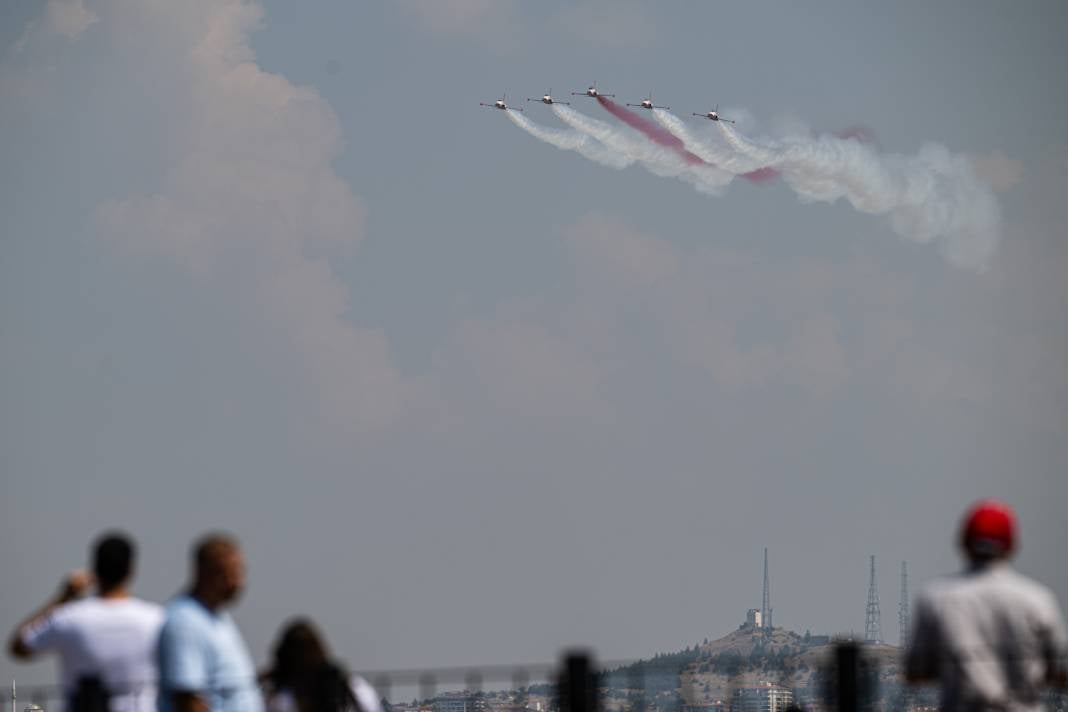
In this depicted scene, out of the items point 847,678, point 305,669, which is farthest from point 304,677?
point 847,678

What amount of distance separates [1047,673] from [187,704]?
604 centimetres

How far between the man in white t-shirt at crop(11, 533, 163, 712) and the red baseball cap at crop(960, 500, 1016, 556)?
605 cm

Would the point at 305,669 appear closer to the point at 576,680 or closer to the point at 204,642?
the point at 204,642

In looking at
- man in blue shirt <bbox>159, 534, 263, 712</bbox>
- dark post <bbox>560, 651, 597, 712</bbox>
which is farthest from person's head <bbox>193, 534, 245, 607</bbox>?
dark post <bbox>560, 651, 597, 712</bbox>

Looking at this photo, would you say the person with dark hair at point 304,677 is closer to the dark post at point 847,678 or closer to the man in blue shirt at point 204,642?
the man in blue shirt at point 204,642

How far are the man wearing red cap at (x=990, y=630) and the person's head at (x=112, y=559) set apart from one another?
5.90 m

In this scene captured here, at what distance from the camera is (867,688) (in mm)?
14648

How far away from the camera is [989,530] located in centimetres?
1288

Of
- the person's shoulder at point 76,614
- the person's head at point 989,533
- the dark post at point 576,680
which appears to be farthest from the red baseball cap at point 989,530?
the person's shoulder at point 76,614

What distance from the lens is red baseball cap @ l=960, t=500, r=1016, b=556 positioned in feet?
42.3

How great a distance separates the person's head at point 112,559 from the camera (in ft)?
47.9

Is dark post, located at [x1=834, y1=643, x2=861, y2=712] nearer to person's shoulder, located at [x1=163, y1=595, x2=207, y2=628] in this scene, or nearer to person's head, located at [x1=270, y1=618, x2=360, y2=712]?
person's head, located at [x1=270, y1=618, x2=360, y2=712]

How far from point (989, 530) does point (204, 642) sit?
5634 mm

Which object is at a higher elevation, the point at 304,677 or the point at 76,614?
the point at 76,614
